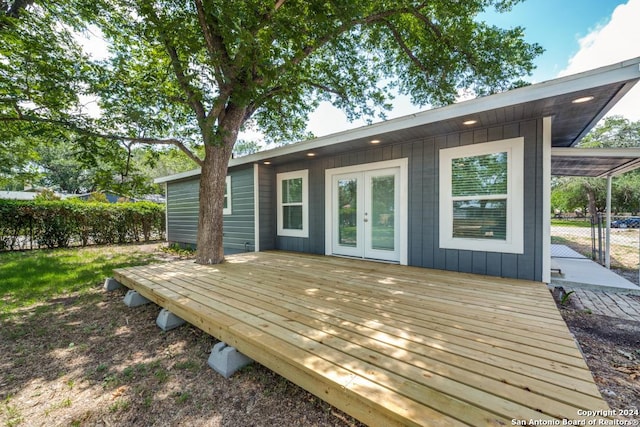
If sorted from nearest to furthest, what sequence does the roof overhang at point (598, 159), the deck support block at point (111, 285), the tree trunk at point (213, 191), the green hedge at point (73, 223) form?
the roof overhang at point (598, 159) < the deck support block at point (111, 285) < the tree trunk at point (213, 191) < the green hedge at point (73, 223)

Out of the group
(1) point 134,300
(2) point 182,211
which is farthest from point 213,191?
(2) point 182,211

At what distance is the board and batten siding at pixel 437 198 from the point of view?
335 cm

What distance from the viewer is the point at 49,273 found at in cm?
504

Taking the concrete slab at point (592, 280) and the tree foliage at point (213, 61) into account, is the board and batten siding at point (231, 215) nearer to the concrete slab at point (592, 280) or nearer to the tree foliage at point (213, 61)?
the tree foliage at point (213, 61)

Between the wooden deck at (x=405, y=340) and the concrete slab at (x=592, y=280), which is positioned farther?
the concrete slab at (x=592, y=280)

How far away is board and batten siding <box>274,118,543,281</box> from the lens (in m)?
3.35

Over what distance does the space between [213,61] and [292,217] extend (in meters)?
3.47

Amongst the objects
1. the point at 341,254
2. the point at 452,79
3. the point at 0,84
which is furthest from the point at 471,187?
the point at 0,84

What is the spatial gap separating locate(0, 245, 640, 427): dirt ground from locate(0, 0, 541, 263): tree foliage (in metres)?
1.99

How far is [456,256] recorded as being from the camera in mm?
3973

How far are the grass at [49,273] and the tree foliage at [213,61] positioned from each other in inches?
85.0

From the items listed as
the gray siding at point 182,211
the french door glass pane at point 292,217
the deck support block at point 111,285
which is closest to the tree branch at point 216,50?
the french door glass pane at point 292,217

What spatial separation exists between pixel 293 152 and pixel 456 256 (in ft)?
11.0

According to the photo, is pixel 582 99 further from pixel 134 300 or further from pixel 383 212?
pixel 134 300
